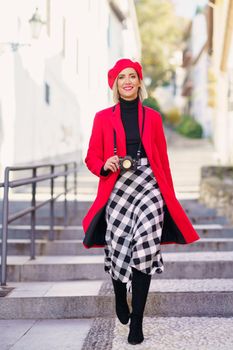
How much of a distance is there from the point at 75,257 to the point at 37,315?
63.3 inches

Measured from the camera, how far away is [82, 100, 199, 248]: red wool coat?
3.96 m

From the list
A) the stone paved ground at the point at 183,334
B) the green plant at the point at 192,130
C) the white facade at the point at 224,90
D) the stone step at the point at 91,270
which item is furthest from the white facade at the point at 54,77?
the green plant at the point at 192,130

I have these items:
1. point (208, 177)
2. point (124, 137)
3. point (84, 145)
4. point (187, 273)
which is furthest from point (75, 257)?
point (84, 145)

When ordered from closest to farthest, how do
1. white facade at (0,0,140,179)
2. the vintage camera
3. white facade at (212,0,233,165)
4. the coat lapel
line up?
the vintage camera < the coat lapel < white facade at (0,0,140,179) < white facade at (212,0,233,165)

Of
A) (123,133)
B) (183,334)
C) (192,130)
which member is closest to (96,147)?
(123,133)

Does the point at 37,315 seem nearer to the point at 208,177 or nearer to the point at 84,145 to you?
the point at 208,177

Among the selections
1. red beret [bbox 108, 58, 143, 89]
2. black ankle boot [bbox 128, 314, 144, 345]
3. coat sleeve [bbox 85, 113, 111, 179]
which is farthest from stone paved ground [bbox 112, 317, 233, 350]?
red beret [bbox 108, 58, 143, 89]

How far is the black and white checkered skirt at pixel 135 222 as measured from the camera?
153 inches

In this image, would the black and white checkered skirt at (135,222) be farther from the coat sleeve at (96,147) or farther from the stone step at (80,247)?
the stone step at (80,247)

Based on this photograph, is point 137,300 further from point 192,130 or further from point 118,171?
point 192,130

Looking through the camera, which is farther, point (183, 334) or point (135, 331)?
point (183, 334)

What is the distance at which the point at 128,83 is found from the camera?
4000 mm

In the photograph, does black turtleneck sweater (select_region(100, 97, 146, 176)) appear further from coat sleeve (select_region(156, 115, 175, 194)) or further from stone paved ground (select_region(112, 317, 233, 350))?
stone paved ground (select_region(112, 317, 233, 350))

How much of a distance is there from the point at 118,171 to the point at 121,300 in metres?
0.75
